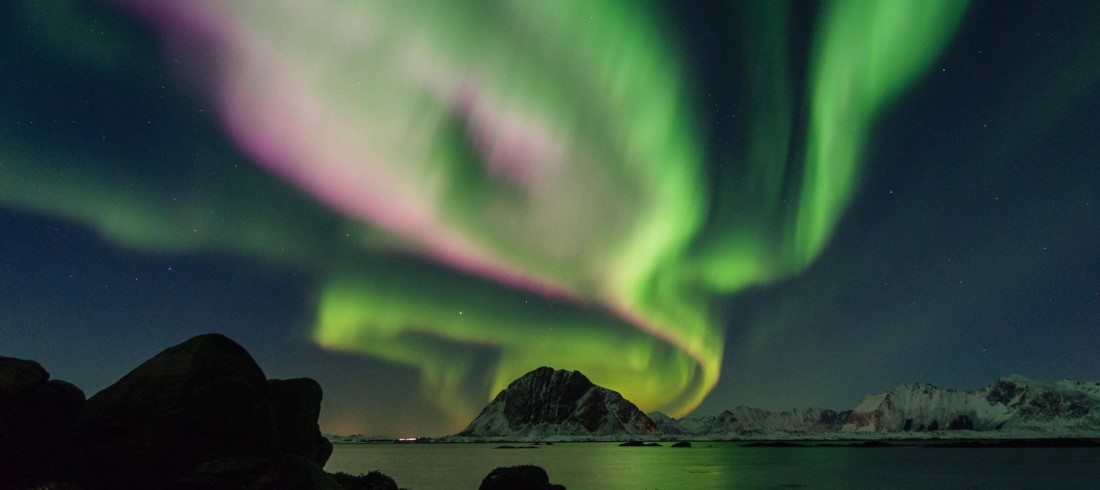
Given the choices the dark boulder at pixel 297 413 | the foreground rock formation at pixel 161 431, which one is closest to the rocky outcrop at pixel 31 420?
the foreground rock formation at pixel 161 431

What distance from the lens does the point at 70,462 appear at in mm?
22359

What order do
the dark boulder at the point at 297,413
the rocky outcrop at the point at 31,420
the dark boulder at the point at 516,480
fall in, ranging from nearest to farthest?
the rocky outcrop at the point at 31,420, the dark boulder at the point at 297,413, the dark boulder at the point at 516,480

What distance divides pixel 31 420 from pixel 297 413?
10691 mm

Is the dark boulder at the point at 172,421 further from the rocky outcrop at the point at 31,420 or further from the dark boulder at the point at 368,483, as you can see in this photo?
the dark boulder at the point at 368,483

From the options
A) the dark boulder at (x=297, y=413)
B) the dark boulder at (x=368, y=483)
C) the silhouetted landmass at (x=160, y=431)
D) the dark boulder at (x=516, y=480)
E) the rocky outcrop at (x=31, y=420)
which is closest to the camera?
the silhouetted landmass at (x=160, y=431)

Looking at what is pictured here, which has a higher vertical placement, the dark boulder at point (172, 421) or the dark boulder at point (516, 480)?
the dark boulder at point (172, 421)

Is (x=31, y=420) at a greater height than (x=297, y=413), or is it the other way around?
(x=297, y=413)

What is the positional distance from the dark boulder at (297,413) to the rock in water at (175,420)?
240 inches

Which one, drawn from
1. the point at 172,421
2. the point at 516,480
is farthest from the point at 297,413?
the point at 516,480

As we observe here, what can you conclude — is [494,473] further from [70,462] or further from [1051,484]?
[1051,484]

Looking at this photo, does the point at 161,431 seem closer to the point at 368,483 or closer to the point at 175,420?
the point at 175,420

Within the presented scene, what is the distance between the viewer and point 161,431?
22.3m

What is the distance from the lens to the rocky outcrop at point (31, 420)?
2302cm

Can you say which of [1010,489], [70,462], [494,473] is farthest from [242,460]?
[1010,489]
